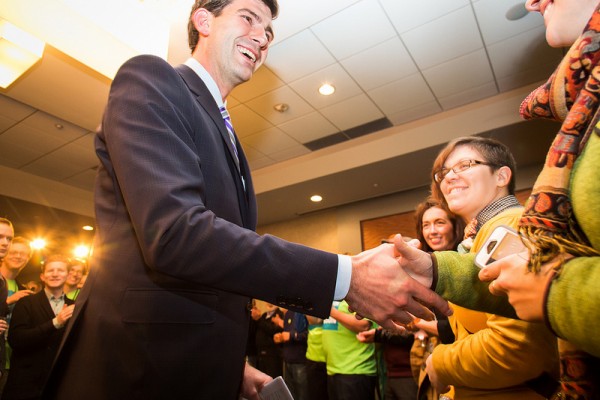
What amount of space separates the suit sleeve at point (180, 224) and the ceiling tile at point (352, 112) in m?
3.91

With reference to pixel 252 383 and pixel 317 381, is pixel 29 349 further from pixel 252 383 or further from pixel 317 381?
pixel 317 381

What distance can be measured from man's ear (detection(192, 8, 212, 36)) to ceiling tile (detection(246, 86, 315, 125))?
2.90 metres

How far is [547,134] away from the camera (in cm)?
438

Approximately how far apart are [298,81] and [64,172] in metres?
4.65

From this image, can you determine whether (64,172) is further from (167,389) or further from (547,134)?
(547,134)

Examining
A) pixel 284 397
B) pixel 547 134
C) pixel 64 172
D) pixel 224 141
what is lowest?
pixel 284 397

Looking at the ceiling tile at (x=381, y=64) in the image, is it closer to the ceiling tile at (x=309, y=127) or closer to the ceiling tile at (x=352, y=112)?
the ceiling tile at (x=352, y=112)

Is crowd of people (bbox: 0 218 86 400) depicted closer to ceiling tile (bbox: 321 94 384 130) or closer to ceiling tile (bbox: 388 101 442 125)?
ceiling tile (bbox: 321 94 384 130)

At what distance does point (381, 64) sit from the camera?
385 cm

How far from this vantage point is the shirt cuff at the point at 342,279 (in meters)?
0.78

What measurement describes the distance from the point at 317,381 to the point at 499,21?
3.93 metres

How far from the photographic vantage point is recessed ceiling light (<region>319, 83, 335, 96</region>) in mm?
4186

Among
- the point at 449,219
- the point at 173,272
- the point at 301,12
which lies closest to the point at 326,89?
the point at 301,12

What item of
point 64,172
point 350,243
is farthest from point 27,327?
point 350,243
